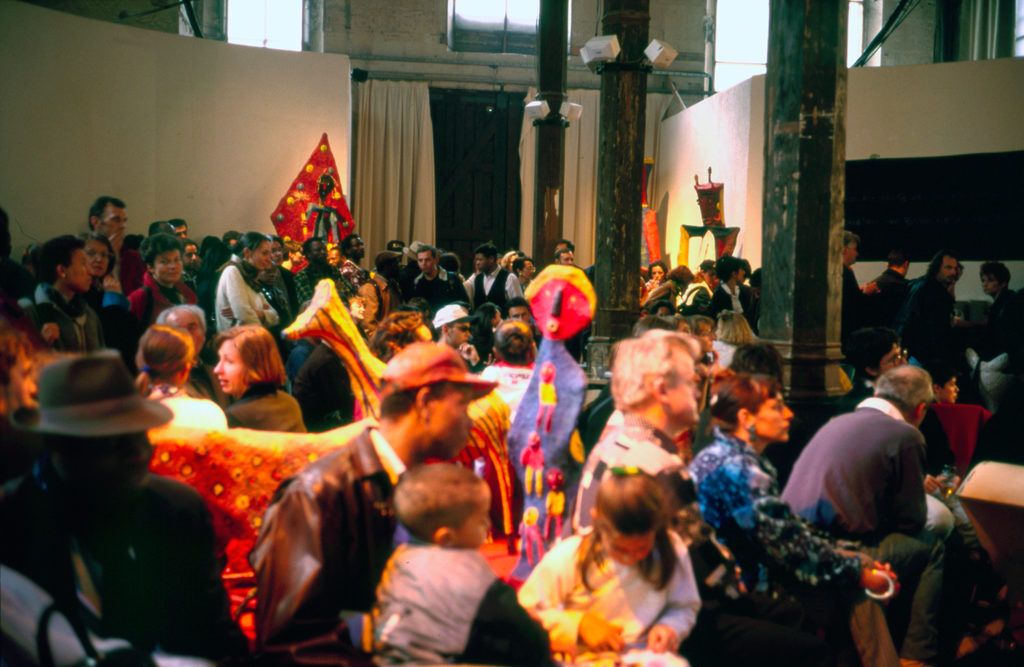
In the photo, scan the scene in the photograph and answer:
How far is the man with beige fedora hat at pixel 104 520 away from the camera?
1710 mm

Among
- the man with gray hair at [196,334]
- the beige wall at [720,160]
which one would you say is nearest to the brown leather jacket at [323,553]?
the man with gray hair at [196,334]

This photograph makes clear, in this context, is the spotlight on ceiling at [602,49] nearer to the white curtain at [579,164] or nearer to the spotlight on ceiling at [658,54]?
the spotlight on ceiling at [658,54]

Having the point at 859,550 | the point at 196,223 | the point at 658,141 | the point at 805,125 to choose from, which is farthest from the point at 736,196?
the point at 859,550

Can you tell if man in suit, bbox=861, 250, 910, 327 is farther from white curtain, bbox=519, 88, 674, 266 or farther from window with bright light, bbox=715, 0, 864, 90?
window with bright light, bbox=715, 0, 864, 90

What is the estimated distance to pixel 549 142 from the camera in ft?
31.8

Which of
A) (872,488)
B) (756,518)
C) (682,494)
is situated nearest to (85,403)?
(682,494)

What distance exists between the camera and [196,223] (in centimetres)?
1214

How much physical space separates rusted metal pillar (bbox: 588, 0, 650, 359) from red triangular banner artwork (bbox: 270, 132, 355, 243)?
470cm

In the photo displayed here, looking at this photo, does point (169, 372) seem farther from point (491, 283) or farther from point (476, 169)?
point (476, 169)

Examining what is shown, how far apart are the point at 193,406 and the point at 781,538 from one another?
6.95 ft

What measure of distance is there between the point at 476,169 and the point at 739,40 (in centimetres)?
525

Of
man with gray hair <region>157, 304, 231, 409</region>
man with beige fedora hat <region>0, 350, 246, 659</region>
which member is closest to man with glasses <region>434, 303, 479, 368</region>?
man with gray hair <region>157, 304, 231, 409</region>

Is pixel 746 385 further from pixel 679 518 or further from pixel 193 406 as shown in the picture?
pixel 193 406

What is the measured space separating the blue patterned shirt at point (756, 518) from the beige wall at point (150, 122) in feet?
26.7
